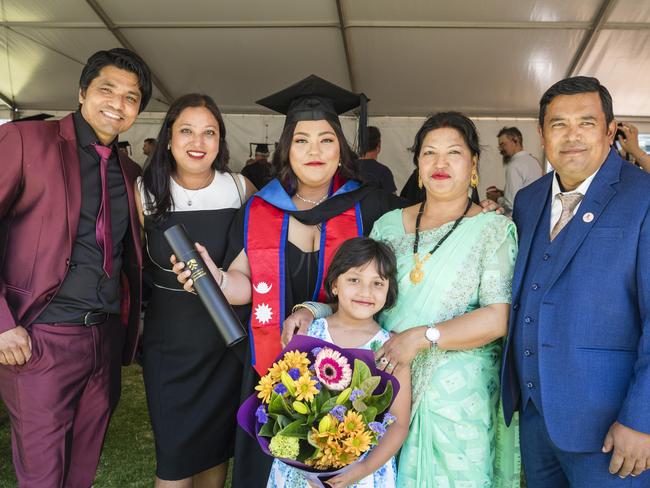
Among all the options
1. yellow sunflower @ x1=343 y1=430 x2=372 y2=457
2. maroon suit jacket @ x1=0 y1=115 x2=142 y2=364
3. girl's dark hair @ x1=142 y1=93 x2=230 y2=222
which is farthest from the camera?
girl's dark hair @ x1=142 y1=93 x2=230 y2=222

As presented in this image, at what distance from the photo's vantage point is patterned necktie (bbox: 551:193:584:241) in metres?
2.02

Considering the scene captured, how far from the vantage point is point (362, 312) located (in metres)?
2.10

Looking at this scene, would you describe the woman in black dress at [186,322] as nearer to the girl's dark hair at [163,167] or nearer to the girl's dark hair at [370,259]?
the girl's dark hair at [163,167]

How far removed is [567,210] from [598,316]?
15.7 inches

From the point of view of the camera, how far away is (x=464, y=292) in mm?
2072

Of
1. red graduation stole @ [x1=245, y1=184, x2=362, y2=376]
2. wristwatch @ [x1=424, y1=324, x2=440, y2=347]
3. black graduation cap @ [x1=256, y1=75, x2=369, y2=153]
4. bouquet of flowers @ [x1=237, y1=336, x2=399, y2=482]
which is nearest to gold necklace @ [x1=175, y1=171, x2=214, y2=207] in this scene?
red graduation stole @ [x1=245, y1=184, x2=362, y2=376]

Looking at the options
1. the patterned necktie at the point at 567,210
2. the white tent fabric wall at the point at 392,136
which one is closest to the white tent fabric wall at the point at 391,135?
the white tent fabric wall at the point at 392,136

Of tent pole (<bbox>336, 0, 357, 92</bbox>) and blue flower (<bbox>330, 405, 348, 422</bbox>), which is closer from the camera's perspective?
blue flower (<bbox>330, 405, 348, 422</bbox>)

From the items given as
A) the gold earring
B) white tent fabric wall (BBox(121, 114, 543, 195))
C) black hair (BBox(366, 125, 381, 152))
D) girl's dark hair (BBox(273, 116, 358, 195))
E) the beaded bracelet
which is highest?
white tent fabric wall (BBox(121, 114, 543, 195))

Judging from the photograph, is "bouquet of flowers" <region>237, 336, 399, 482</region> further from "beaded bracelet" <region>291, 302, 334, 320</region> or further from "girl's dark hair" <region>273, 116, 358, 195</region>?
"girl's dark hair" <region>273, 116, 358, 195</region>

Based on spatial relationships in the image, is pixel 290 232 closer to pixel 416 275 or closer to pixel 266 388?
pixel 416 275

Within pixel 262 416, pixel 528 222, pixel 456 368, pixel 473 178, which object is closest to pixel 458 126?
pixel 473 178

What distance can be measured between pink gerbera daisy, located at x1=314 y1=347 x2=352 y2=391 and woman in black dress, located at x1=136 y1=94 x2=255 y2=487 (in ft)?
3.57

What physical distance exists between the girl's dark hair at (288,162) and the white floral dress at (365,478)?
29.5 inches
